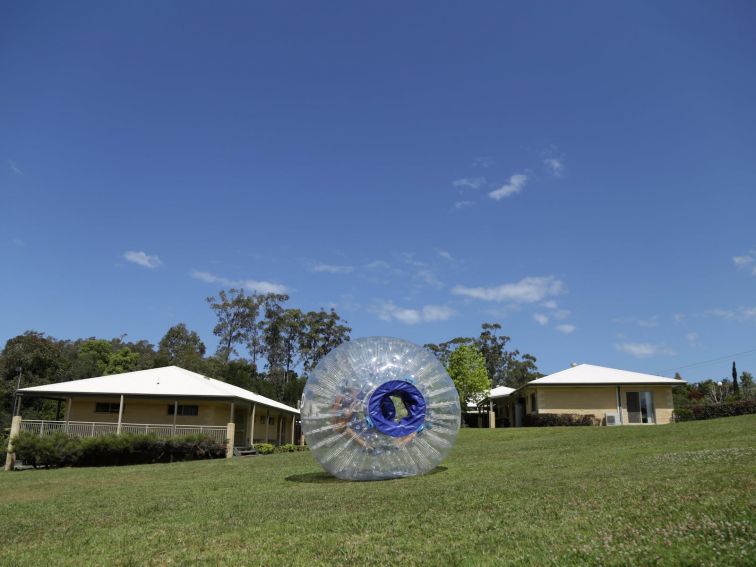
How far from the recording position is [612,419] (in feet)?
110

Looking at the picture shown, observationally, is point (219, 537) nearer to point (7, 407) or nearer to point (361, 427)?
point (361, 427)

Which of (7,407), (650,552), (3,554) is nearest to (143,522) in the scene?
(3,554)

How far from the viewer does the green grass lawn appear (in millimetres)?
5180

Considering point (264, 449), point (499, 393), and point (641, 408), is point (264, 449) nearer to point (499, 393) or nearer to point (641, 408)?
point (641, 408)

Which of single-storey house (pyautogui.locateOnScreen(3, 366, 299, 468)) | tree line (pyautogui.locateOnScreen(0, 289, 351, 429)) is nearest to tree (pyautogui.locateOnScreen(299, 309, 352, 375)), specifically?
tree line (pyautogui.locateOnScreen(0, 289, 351, 429))

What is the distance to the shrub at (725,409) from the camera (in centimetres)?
3169

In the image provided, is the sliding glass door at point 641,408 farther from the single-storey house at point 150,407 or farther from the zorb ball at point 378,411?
the zorb ball at point 378,411

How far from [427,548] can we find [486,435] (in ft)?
73.5

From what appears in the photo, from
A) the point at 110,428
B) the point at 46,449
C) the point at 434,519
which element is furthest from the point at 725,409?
the point at 46,449

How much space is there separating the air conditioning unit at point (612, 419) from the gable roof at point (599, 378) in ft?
6.13

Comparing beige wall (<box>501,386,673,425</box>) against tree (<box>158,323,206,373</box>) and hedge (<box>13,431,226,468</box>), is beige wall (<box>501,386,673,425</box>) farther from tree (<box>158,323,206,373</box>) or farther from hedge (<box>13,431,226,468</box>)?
tree (<box>158,323,206,373</box>)

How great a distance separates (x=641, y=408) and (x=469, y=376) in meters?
12.9

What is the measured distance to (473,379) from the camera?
43.7 meters

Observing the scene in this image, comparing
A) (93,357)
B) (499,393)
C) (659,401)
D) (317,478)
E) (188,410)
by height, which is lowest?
(317,478)
